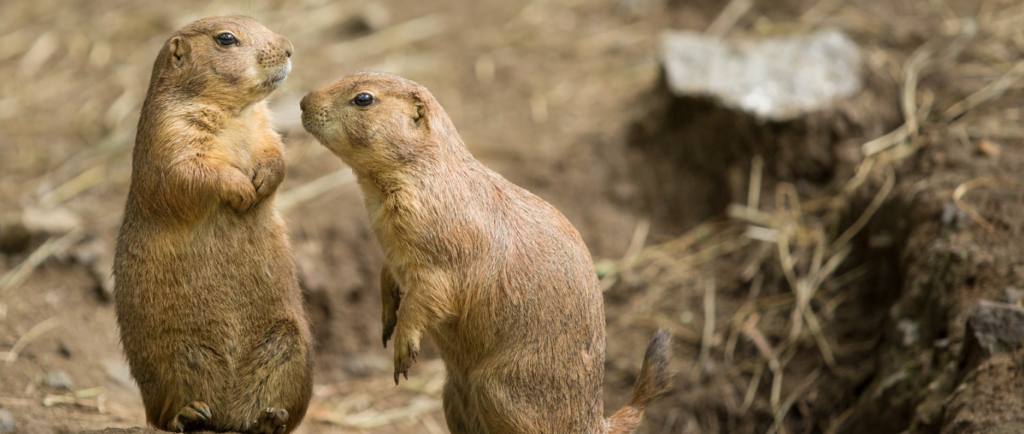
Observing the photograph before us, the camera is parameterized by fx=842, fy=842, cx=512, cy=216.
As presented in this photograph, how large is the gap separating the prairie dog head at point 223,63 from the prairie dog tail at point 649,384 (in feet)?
7.44

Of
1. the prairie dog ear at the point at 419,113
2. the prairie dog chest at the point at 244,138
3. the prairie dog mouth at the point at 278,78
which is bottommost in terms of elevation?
the prairie dog chest at the point at 244,138

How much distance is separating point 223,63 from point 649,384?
258cm

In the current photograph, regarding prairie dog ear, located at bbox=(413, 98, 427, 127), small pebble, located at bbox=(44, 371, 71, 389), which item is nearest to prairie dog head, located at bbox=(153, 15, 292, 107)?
prairie dog ear, located at bbox=(413, 98, 427, 127)

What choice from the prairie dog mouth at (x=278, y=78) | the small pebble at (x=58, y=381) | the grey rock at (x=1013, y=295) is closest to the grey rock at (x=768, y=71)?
the grey rock at (x=1013, y=295)

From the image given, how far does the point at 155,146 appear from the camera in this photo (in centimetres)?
387

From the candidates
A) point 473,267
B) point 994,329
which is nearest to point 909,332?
point 994,329

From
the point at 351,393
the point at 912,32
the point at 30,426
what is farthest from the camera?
the point at 912,32

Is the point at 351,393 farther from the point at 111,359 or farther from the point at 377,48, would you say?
the point at 377,48

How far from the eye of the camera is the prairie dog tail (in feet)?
13.6

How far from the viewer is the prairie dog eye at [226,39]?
4051mm

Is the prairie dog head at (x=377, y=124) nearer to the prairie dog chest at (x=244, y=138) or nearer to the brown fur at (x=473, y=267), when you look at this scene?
the brown fur at (x=473, y=267)

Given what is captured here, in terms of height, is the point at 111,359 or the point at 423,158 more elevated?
the point at 423,158

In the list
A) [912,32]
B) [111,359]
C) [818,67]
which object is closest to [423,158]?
[111,359]

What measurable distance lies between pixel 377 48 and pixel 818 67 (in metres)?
4.71
